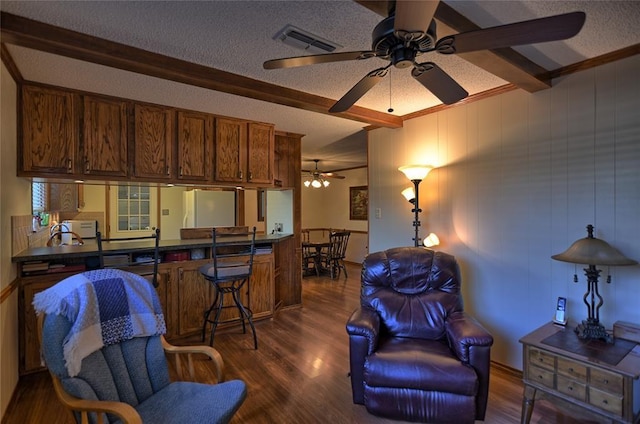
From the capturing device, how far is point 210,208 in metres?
6.12

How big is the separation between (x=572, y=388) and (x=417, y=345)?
2.82 ft

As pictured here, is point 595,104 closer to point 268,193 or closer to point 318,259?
point 268,193

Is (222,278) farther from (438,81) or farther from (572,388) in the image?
(572,388)

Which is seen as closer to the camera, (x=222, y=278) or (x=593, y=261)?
(x=593, y=261)

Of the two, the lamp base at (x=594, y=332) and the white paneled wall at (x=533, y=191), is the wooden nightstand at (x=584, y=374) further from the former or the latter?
the white paneled wall at (x=533, y=191)

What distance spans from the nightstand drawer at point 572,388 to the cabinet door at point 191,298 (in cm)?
302

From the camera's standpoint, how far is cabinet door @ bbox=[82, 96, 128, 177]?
2799mm

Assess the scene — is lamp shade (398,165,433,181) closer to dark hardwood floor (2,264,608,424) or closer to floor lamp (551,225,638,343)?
floor lamp (551,225,638,343)

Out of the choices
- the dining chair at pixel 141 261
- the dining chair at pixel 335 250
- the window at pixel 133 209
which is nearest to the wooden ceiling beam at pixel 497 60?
the dining chair at pixel 141 261

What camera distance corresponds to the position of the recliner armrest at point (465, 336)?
1979mm

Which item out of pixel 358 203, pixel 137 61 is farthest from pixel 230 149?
pixel 358 203

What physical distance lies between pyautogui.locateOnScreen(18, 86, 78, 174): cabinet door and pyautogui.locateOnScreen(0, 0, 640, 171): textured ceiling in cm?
14

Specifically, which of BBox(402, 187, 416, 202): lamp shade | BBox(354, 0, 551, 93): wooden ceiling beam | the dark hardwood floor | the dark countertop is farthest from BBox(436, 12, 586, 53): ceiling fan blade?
the dark countertop

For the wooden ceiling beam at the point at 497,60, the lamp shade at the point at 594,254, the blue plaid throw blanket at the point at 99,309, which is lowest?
the blue plaid throw blanket at the point at 99,309
